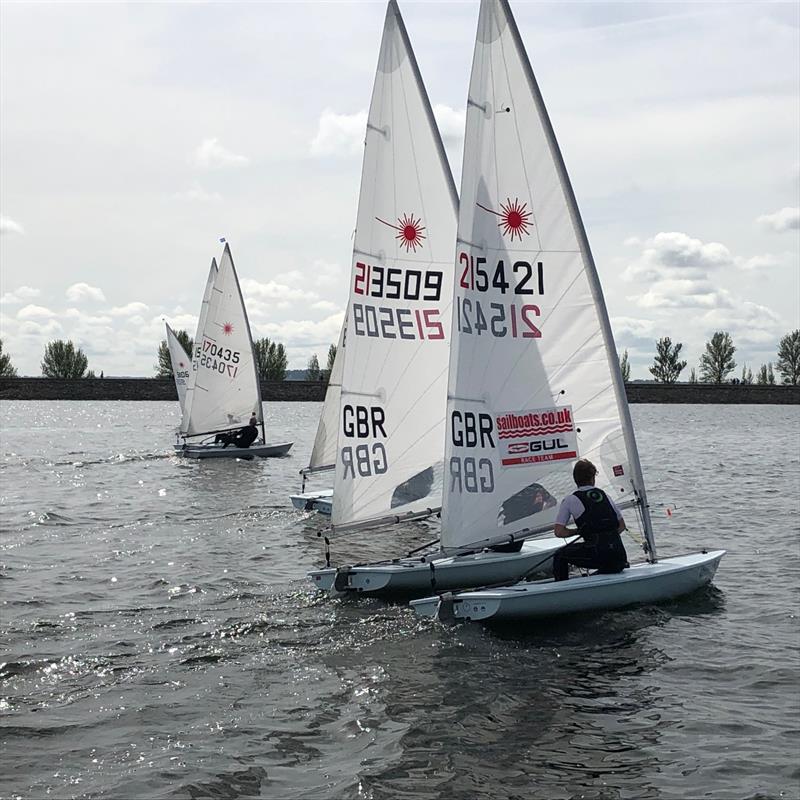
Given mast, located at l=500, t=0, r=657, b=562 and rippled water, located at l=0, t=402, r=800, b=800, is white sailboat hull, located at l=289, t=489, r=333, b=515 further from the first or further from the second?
mast, located at l=500, t=0, r=657, b=562

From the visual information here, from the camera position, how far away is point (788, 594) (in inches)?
537

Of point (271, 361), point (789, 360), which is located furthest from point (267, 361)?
point (789, 360)

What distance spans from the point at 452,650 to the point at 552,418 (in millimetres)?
3063

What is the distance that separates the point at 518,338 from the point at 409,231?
7.89ft

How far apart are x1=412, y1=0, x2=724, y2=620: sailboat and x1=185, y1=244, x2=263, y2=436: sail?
23.0m

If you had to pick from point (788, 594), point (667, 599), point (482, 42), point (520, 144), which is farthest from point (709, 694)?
point (482, 42)

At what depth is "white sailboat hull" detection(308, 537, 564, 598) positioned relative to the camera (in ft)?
39.9

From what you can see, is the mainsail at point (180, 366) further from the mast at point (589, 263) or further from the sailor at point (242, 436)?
the mast at point (589, 263)

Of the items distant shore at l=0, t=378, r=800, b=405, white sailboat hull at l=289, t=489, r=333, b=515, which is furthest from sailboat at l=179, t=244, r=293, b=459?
distant shore at l=0, t=378, r=800, b=405

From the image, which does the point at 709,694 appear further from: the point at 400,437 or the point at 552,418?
the point at 400,437

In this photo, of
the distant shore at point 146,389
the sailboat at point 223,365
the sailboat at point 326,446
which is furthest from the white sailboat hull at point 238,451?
the distant shore at point 146,389

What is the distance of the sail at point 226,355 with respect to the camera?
34.2 meters

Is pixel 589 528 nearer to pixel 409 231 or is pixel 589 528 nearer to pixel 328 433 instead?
pixel 409 231

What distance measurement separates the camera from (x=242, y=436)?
33.1m
